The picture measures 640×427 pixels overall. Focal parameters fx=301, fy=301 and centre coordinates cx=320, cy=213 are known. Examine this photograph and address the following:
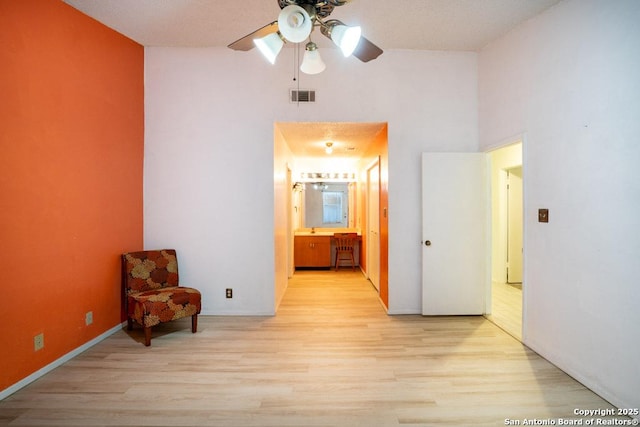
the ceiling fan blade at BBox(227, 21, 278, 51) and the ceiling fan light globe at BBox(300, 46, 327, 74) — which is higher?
the ceiling fan blade at BBox(227, 21, 278, 51)

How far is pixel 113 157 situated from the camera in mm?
3139

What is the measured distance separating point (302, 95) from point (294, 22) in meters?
2.02

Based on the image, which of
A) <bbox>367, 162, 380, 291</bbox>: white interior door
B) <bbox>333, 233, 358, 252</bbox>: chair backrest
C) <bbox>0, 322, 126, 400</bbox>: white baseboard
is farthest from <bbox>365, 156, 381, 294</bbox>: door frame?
<bbox>0, 322, 126, 400</bbox>: white baseboard

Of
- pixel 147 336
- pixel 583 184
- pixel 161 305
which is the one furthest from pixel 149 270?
pixel 583 184

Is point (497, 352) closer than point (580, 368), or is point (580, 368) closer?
point (580, 368)

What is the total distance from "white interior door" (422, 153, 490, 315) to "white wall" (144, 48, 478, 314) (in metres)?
0.16

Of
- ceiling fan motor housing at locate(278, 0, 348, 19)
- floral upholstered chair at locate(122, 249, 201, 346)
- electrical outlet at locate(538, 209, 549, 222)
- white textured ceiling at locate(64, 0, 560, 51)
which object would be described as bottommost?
floral upholstered chair at locate(122, 249, 201, 346)

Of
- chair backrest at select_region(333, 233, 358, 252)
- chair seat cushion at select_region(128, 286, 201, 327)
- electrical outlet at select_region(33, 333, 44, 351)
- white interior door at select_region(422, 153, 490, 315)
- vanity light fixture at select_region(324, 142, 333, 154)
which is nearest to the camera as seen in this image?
electrical outlet at select_region(33, 333, 44, 351)

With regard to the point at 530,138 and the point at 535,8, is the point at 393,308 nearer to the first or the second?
the point at 530,138

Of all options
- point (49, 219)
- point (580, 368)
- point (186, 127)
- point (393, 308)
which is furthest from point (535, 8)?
point (49, 219)

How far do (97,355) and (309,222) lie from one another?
4720 mm

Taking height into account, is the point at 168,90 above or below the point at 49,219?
above

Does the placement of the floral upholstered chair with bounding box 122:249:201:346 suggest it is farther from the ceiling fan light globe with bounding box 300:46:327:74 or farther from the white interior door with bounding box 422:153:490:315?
the white interior door with bounding box 422:153:490:315

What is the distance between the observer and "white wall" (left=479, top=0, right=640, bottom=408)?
6.46 feet
